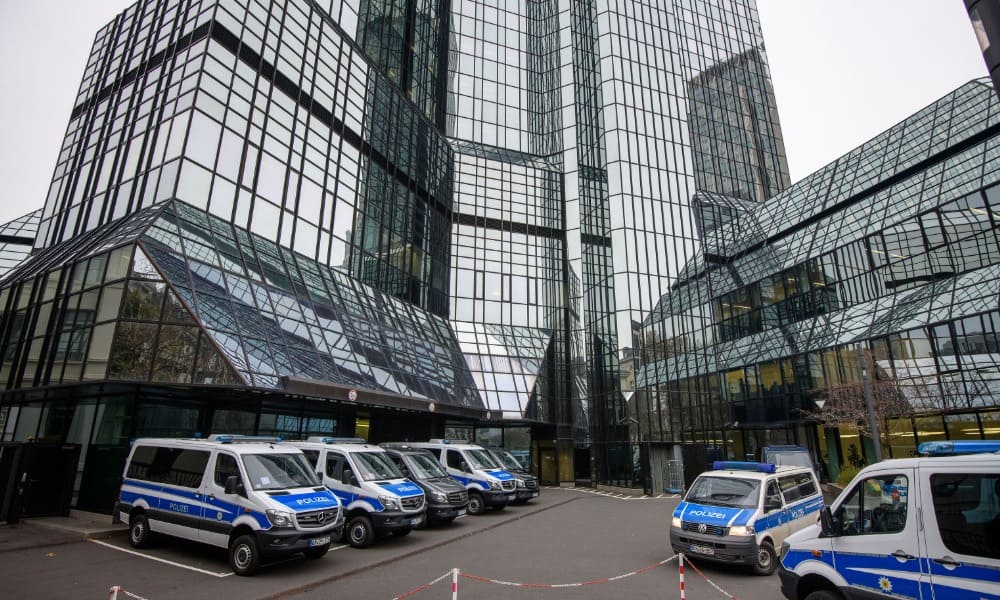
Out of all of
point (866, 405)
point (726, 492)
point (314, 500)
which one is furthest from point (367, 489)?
point (866, 405)

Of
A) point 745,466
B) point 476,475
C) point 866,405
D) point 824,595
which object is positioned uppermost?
point 866,405

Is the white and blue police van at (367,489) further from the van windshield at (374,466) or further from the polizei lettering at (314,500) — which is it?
the polizei lettering at (314,500)

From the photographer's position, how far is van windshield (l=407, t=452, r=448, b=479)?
14938mm

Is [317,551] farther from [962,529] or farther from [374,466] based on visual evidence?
[962,529]

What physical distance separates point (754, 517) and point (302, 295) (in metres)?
17.0

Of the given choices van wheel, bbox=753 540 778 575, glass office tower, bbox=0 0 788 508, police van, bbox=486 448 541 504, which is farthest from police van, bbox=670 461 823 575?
glass office tower, bbox=0 0 788 508

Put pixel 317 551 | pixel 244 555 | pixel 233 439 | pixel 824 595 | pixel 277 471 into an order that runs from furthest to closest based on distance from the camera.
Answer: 1. pixel 233 439
2. pixel 277 471
3. pixel 317 551
4. pixel 244 555
5. pixel 824 595

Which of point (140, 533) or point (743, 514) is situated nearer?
point (743, 514)

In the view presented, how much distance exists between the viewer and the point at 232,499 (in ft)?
30.3

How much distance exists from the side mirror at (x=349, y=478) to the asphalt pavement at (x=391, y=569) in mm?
1415

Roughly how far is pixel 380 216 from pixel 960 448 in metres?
27.2

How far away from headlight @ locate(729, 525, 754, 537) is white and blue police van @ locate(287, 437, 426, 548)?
702cm

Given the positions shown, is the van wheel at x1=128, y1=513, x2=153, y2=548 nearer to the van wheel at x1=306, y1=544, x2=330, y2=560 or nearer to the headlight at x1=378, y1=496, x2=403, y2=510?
the van wheel at x1=306, y1=544, x2=330, y2=560

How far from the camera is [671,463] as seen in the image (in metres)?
29.5
